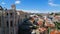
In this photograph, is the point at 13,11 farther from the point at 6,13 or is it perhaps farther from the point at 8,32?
the point at 8,32

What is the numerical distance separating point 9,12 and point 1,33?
2953 mm

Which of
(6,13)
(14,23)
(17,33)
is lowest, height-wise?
(17,33)

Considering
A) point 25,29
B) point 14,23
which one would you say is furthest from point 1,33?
point 25,29

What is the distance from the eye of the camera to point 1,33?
21.0 meters

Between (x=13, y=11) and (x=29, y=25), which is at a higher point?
(x=13, y=11)

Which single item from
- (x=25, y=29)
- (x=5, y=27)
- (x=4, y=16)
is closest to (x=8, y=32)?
(x=5, y=27)

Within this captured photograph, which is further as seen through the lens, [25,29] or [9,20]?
[25,29]

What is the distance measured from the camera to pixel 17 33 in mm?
23688

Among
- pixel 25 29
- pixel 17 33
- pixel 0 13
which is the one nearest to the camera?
pixel 0 13

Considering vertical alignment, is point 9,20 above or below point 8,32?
above

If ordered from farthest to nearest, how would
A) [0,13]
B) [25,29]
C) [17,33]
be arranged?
[25,29] < [17,33] < [0,13]

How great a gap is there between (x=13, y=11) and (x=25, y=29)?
4.27 meters

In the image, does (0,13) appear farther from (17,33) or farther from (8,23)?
(17,33)

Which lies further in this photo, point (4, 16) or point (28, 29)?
point (28, 29)
